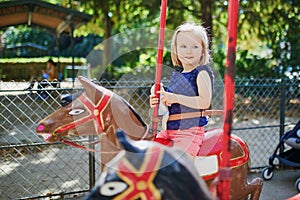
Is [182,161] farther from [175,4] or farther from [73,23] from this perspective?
[73,23]

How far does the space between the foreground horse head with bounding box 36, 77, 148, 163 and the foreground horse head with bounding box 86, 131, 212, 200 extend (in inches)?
45.8

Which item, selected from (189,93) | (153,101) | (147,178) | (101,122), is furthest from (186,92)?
(147,178)

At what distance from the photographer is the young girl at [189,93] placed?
8.36 feet

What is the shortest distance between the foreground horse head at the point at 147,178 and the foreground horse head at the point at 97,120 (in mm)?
1163

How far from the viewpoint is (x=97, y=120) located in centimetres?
254

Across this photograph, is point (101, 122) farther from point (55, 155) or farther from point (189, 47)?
point (55, 155)

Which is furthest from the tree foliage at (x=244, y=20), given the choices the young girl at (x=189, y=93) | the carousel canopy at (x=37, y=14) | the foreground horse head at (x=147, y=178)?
the foreground horse head at (x=147, y=178)

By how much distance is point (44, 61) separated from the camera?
763 inches

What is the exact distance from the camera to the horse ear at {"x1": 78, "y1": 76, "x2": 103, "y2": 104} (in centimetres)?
249

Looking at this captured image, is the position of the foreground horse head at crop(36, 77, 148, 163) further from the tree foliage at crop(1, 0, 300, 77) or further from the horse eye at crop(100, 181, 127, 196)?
the tree foliage at crop(1, 0, 300, 77)

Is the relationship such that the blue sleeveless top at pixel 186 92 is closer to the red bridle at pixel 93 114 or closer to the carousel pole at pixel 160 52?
the carousel pole at pixel 160 52

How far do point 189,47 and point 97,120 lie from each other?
0.73 m

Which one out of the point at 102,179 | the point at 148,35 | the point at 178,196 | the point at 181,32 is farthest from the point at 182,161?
the point at 148,35

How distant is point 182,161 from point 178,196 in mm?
117
